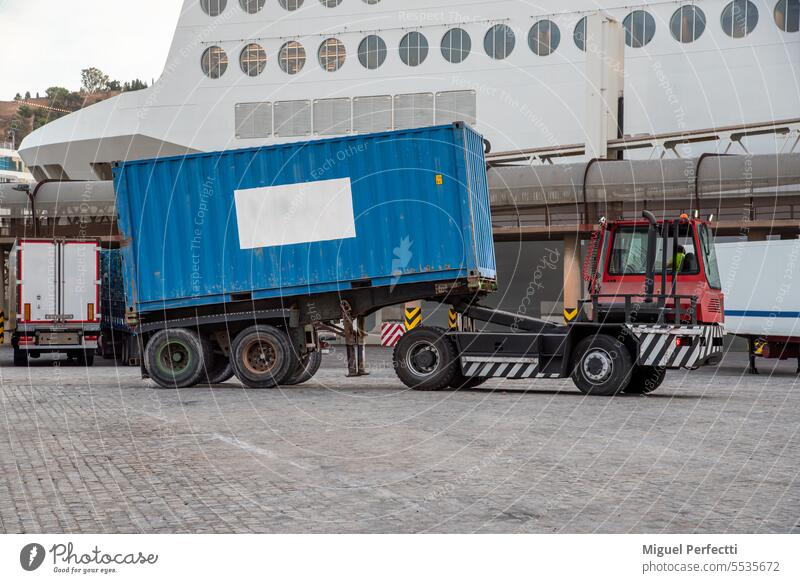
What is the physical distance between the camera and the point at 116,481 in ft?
26.8

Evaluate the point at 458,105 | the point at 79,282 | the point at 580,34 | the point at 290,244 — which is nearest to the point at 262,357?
the point at 290,244

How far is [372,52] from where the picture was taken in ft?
129

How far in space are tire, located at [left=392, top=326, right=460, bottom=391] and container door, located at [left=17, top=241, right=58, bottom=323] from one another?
35.0ft

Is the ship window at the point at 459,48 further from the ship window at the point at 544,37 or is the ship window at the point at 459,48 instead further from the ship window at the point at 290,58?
the ship window at the point at 290,58

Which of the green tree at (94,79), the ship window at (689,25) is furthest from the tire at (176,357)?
the green tree at (94,79)

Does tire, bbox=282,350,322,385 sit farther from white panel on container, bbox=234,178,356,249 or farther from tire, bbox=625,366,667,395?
tire, bbox=625,366,667,395

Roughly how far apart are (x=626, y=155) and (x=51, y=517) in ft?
104

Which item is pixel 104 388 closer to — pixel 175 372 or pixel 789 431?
pixel 175 372

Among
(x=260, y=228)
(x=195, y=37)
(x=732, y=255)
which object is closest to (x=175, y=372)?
(x=260, y=228)

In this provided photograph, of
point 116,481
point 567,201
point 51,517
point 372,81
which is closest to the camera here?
point 51,517

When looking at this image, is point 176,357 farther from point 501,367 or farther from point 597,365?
point 597,365

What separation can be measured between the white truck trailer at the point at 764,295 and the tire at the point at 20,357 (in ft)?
51.3

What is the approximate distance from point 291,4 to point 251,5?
1.59m

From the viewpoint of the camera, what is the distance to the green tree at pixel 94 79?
148 m
